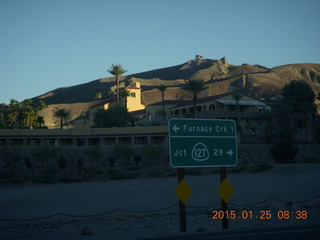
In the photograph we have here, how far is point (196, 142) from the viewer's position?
16.7 metres

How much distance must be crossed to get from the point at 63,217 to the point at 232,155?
1497 centimetres

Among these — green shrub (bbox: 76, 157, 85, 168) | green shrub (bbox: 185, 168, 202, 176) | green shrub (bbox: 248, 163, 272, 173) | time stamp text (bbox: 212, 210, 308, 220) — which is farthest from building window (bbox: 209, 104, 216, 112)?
time stamp text (bbox: 212, 210, 308, 220)

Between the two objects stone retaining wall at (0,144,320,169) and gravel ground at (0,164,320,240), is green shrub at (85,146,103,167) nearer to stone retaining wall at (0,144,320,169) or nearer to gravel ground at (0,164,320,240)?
stone retaining wall at (0,144,320,169)

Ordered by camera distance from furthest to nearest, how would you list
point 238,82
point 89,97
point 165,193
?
point 89,97
point 238,82
point 165,193

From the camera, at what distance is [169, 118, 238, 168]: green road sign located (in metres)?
16.2

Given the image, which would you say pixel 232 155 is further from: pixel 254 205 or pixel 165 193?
pixel 165 193

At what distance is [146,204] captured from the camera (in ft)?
104

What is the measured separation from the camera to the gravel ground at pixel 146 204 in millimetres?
20809

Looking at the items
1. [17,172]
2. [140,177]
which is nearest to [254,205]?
[140,177]

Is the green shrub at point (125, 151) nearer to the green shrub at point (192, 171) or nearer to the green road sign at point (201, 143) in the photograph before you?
the green shrub at point (192, 171)

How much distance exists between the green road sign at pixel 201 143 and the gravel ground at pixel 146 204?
366 centimetres

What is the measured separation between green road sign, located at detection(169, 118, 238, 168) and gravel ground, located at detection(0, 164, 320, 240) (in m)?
3.66

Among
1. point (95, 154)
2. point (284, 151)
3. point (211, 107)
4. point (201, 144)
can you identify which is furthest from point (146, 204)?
point (211, 107)

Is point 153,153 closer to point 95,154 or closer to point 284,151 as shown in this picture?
point 95,154
